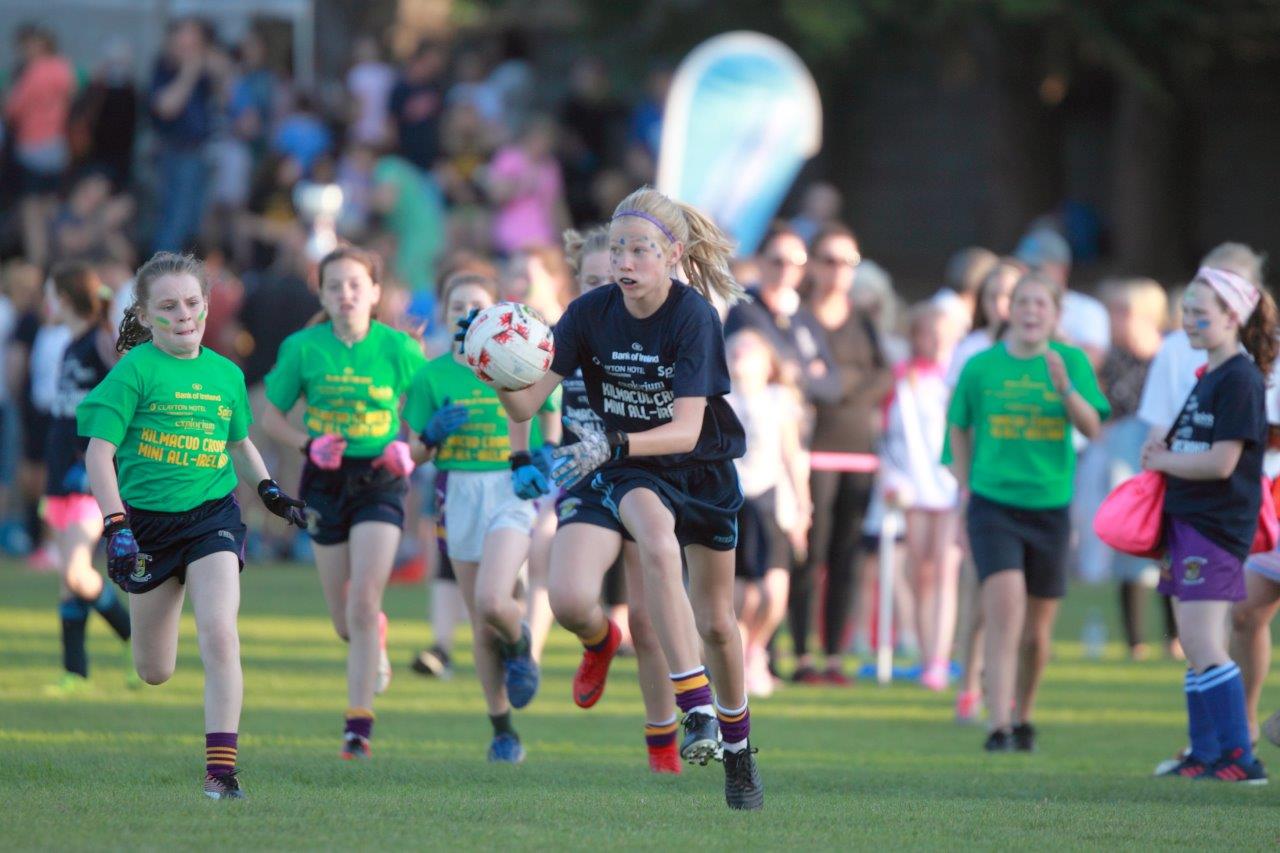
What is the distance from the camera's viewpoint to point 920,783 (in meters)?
8.04

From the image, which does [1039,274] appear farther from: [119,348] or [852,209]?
[852,209]

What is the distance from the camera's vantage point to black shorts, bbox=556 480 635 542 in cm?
721

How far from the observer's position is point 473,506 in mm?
8758

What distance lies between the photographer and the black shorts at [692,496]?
276 inches

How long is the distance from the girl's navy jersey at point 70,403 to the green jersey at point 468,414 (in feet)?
7.33

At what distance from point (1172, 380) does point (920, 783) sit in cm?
236

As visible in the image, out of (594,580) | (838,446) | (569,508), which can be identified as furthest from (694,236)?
(838,446)

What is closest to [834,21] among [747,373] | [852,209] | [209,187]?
[852,209]

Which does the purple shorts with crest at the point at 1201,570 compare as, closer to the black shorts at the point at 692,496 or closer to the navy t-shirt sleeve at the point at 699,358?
the black shorts at the point at 692,496

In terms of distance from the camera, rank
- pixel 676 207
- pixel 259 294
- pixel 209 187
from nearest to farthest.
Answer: pixel 676 207 < pixel 259 294 < pixel 209 187

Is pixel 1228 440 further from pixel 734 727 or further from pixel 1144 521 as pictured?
pixel 734 727

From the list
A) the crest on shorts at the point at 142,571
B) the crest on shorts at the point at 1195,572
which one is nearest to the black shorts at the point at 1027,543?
the crest on shorts at the point at 1195,572

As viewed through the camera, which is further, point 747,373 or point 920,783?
point 747,373

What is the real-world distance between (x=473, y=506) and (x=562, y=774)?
1.36 meters
